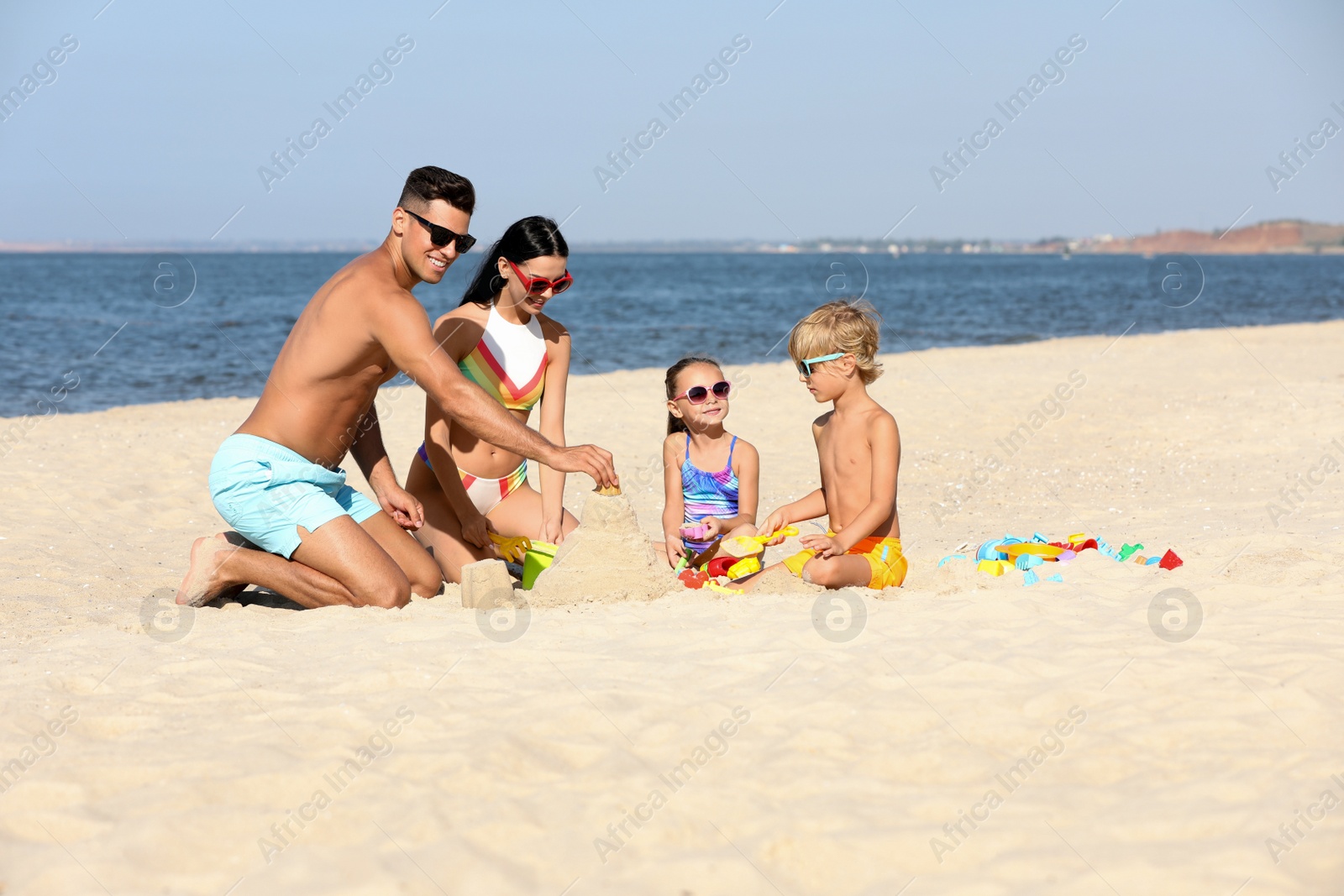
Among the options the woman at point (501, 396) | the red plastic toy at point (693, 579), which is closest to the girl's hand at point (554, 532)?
the woman at point (501, 396)

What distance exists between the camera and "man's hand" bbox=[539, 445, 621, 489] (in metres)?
4.21

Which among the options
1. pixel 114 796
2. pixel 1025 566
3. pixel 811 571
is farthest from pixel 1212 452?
pixel 114 796

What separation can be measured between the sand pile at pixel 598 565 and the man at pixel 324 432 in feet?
0.88

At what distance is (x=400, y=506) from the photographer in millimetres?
4961

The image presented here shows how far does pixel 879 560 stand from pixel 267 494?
9.10 ft

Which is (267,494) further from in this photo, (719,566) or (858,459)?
(858,459)

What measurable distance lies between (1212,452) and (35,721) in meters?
8.21

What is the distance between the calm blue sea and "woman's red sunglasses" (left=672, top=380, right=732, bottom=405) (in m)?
1.90

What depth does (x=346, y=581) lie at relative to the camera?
15.0ft

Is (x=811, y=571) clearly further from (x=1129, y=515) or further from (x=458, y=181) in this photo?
(x=1129, y=515)

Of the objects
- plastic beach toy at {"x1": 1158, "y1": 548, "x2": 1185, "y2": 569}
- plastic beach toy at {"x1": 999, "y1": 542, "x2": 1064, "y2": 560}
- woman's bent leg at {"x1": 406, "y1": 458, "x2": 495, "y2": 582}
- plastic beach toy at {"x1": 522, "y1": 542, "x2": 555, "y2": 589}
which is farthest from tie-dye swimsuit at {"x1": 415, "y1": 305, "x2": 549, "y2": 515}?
plastic beach toy at {"x1": 1158, "y1": 548, "x2": 1185, "y2": 569}

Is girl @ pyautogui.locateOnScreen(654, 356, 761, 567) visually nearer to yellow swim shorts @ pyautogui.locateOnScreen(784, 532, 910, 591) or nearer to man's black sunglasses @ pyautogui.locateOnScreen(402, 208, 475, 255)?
yellow swim shorts @ pyautogui.locateOnScreen(784, 532, 910, 591)

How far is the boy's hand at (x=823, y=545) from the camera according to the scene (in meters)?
4.55

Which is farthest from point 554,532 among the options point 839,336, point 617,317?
point 617,317
